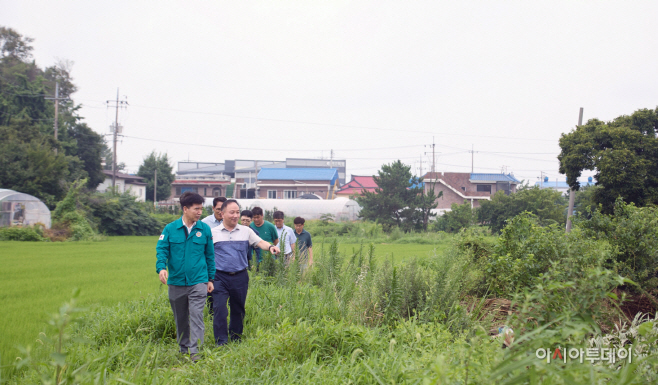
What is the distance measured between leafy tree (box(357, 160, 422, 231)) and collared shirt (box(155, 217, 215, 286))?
28.2m

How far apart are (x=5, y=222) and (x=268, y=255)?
22390 millimetres

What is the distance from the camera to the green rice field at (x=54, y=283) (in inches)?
245

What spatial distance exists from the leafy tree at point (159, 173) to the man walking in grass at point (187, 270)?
54.7 meters

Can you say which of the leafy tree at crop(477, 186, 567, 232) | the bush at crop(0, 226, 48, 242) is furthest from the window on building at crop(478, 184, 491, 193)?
the bush at crop(0, 226, 48, 242)

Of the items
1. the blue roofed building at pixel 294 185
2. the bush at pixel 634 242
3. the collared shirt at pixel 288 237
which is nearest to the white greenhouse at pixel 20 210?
the collared shirt at pixel 288 237

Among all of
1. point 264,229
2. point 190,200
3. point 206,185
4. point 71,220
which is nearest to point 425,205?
point 71,220

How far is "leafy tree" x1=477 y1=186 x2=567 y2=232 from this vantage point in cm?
3169

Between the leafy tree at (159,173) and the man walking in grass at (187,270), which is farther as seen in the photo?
the leafy tree at (159,173)

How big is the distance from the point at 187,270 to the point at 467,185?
54.1 meters

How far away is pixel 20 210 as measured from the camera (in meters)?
24.2

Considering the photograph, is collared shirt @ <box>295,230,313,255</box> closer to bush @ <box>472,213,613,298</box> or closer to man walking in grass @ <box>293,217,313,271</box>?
man walking in grass @ <box>293,217,313,271</box>

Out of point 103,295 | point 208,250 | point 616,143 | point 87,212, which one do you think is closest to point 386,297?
point 208,250

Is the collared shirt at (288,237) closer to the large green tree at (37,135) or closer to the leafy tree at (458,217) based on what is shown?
the leafy tree at (458,217)

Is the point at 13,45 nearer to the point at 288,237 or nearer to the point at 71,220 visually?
the point at 71,220
